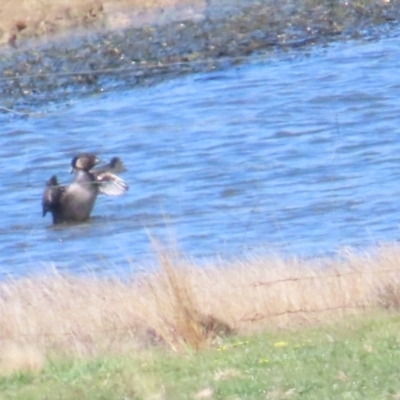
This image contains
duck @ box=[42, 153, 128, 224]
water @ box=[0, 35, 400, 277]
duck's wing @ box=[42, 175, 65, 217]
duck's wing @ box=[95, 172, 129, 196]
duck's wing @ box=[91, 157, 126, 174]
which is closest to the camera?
water @ box=[0, 35, 400, 277]

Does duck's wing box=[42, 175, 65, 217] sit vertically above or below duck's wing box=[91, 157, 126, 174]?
below

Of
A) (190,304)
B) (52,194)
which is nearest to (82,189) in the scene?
(52,194)

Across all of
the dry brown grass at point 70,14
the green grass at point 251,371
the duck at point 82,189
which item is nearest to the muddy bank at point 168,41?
the dry brown grass at point 70,14

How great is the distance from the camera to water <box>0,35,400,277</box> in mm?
15367

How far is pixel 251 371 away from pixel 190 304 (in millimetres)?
1296

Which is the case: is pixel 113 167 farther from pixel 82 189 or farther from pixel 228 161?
pixel 228 161

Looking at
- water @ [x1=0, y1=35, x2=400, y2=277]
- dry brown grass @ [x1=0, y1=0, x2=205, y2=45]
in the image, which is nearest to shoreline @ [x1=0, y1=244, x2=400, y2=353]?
water @ [x1=0, y1=35, x2=400, y2=277]

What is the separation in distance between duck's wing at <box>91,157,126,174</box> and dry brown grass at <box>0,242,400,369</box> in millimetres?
6095

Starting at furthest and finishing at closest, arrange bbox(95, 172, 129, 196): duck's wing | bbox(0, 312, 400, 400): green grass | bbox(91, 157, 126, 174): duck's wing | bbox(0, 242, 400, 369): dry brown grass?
bbox(95, 172, 129, 196): duck's wing < bbox(91, 157, 126, 174): duck's wing < bbox(0, 242, 400, 369): dry brown grass < bbox(0, 312, 400, 400): green grass

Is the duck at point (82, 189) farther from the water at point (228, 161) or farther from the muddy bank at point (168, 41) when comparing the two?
the muddy bank at point (168, 41)

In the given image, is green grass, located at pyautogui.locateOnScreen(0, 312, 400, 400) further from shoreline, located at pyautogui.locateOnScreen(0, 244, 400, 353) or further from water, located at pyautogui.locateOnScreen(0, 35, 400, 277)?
water, located at pyautogui.locateOnScreen(0, 35, 400, 277)

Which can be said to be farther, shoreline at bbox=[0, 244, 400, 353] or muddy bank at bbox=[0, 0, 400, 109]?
muddy bank at bbox=[0, 0, 400, 109]

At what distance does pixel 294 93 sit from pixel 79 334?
15.3 m

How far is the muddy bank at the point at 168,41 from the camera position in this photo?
23703mm
